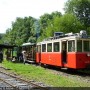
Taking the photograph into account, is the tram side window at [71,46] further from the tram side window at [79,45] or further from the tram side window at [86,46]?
the tram side window at [86,46]

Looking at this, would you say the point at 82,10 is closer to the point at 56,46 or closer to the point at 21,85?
the point at 56,46

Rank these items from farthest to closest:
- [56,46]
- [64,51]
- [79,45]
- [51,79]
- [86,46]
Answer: [56,46], [64,51], [86,46], [79,45], [51,79]

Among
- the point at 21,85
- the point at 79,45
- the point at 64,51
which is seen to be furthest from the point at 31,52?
the point at 21,85

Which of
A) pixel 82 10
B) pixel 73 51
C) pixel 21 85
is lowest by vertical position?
pixel 21 85

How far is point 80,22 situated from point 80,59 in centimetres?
5291

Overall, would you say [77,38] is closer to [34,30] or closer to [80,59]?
[80,59]

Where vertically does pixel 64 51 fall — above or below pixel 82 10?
below

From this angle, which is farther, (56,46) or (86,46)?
(56,46)

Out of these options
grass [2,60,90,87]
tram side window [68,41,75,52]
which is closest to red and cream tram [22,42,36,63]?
grass [2,60,90,87]

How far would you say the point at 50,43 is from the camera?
94.5 feet

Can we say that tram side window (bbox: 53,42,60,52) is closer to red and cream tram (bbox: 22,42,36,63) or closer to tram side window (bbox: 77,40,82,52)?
tram side window (bbox: 77,40,82,52)

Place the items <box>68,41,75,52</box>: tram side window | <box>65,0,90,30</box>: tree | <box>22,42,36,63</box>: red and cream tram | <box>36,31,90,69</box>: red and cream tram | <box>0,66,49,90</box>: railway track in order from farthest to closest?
<box>65,0,90,30</box>: tree < <box>22,42,36,63</box>: red and cream tram < <box>68,41,75,52</box>: tram side window < <box>36,31,90,69</box>: red and cream tram < <box>0,66,49,90</box>: railway track

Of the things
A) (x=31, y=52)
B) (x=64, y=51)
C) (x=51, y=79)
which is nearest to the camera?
(x=51, y=79)

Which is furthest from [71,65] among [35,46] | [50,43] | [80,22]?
[80,22]
